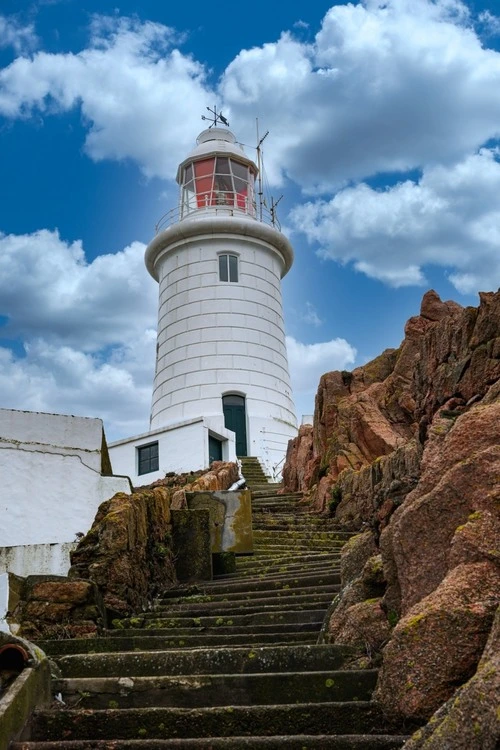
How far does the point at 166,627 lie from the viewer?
779cm

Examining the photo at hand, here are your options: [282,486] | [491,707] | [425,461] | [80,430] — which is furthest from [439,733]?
[282,486]

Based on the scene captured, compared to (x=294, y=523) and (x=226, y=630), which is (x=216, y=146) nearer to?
(x=294, y=523)

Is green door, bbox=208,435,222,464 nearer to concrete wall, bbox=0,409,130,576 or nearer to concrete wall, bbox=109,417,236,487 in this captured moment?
concrete wall, bbox=109,417,236,487

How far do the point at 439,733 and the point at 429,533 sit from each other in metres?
1.76

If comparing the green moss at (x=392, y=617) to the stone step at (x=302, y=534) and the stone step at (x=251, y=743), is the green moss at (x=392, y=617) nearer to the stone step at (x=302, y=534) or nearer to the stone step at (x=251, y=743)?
the stone step at (x=251, y=743)

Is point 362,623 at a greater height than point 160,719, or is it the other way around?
point 362,623

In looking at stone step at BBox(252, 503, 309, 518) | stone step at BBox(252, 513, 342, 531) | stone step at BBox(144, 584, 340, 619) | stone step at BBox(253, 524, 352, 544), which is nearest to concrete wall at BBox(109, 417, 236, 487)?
stone step at BBox(252, 503, 309, 518)

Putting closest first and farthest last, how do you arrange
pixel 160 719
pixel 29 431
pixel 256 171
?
pixel 160 719, pixel 29 431, pixel 256 171

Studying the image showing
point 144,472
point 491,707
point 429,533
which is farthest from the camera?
point 144,472

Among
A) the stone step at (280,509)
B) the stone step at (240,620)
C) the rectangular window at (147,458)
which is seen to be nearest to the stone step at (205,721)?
the stone step at (240,620)

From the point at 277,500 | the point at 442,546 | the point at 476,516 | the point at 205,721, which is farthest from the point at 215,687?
the point at 277,500

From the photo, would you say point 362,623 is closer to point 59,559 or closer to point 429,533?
point 429,533

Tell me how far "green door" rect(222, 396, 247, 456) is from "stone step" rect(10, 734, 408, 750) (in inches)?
1019

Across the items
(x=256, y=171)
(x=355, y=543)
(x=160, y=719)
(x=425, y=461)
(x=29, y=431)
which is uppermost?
(x=256, y=171)
